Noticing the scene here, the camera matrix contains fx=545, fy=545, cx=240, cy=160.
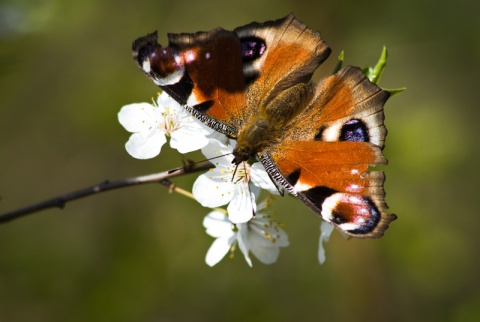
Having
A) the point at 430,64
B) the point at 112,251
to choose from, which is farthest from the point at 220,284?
the point at 430,64

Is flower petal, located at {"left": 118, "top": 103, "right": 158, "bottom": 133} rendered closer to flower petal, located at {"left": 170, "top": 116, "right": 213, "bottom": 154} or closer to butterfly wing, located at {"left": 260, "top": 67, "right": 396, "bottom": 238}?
flower petal, located at {"left": 170, "top": 116, "right": 213, "bottom": 154}

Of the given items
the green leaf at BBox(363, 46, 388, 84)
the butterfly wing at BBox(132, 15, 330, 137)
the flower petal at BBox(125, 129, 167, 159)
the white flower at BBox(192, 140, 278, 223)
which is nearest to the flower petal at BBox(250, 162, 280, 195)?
the white flower at BBox(192, 140, 278, 223)

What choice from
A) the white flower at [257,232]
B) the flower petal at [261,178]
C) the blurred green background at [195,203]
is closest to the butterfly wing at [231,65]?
the flower petal at [261,178]

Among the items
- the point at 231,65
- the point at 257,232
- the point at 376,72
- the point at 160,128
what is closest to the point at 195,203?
the point at 257,232

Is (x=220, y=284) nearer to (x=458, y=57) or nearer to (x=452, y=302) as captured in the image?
(x=452, y=302)

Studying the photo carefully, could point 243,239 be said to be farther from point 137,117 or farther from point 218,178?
point 137,117

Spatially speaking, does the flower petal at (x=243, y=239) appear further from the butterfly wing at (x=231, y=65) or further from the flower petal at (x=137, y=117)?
the flower petal at (x=137, y=117)

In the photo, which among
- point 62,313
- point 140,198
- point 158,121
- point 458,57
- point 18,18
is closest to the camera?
point 158,121
